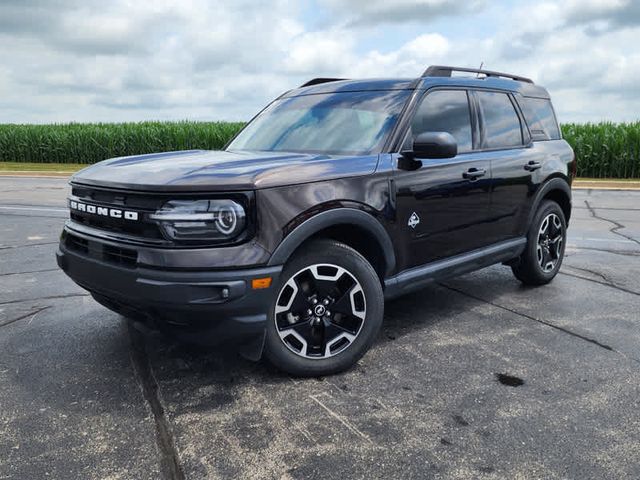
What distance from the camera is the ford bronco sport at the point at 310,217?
10.1ft

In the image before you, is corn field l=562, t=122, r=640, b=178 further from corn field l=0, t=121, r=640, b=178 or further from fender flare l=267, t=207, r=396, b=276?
fender flare l=267, t=207, r=396, b=276

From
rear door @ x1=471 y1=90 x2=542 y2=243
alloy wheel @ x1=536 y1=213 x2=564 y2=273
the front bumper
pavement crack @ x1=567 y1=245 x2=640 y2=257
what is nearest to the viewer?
the front bumper

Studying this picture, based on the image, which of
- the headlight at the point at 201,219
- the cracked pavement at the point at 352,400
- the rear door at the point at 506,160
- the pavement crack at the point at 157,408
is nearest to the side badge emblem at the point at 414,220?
the cracked pavement at the point at 352,400

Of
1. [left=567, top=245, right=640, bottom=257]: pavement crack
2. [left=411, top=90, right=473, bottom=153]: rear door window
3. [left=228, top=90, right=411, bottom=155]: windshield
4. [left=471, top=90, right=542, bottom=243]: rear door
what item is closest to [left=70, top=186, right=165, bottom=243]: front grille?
[left=228, top=90, right=411, bottom=155]: windshield

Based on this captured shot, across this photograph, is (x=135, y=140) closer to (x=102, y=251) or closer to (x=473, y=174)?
(x=473, y=174)

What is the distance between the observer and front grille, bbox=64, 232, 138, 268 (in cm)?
322

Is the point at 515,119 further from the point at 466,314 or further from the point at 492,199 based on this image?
the point at 466,314

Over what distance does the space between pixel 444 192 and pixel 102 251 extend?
7.67 ft

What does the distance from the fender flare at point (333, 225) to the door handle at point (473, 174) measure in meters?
1.00

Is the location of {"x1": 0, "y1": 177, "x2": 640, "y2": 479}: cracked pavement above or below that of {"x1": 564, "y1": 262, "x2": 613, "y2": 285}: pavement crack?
below

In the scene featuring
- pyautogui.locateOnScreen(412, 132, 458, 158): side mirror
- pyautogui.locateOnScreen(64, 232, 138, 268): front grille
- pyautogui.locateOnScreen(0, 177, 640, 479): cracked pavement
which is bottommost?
pyautogui.locateOnScreen(0, 177, 640, 479): cracked pavement

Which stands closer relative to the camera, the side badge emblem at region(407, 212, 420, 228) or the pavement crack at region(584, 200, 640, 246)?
the side badge emblem at region(407, 212, 420, 228)

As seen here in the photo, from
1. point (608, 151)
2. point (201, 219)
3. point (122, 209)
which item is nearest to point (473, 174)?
point (201, 219)

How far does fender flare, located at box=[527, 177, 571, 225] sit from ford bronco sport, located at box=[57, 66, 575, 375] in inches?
8.2
